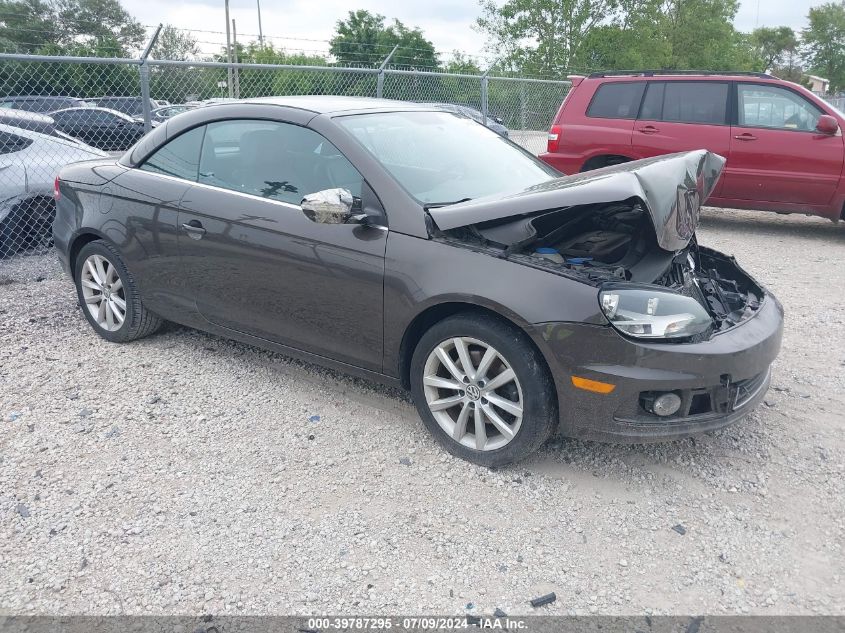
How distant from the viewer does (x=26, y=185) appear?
277 inches

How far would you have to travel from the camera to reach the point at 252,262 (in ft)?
12.5

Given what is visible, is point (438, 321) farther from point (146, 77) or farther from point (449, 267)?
point (146, 77)

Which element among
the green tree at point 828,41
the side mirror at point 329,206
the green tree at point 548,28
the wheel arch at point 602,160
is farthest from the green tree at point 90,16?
the green tree at point 828,41

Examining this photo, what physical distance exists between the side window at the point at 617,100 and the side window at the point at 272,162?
6.06 metres

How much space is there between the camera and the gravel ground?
2.53 meters

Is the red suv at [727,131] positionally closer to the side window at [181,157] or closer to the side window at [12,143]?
the side window at [181,157]

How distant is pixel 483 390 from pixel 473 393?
0.06 meters

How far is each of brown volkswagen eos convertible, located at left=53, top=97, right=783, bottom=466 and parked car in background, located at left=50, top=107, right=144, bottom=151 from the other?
690cm

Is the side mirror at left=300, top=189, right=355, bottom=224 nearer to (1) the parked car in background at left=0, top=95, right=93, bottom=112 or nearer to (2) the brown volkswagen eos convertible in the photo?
(2) the brown volkswagen eos convertible

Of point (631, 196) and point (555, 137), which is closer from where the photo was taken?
point (631, 196)

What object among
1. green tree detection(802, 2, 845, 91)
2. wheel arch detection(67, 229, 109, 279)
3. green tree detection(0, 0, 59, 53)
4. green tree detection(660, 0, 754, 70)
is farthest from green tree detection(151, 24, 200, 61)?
green tree detection(802, 2, 845, 91)

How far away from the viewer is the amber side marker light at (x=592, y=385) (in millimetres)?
2927

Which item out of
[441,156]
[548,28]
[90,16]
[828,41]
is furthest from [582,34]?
[828,41]

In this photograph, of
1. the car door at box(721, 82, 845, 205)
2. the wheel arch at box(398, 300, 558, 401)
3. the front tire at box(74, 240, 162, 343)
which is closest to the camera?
the wheel arch at box(398, 300, 558, 401)
